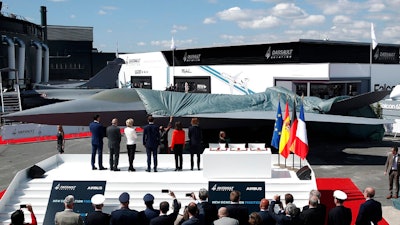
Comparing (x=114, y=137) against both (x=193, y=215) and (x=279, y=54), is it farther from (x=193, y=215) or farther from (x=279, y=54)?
(x=279, y=54)

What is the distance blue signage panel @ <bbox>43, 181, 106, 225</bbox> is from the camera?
8.62 meters

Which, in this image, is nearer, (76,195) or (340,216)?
(340,216)

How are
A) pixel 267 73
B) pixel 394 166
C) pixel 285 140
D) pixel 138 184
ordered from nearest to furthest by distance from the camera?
pixel 138 184, pixel 394 166, pixel 285 140, pixel 267 73

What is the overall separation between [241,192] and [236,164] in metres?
1.50

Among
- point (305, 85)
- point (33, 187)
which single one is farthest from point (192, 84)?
point (33, 187)

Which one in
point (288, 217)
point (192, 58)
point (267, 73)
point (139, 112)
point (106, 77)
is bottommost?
point (288, 217)

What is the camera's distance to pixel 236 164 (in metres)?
10.2

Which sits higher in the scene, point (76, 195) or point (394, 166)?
point (394, 166)

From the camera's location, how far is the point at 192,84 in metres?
46.1

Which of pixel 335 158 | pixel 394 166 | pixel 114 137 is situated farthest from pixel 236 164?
pixel 335 158

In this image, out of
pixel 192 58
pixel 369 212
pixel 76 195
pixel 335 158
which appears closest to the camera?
pixel 369 212

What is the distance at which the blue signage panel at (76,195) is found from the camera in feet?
28.3

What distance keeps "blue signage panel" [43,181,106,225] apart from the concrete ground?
5.09m

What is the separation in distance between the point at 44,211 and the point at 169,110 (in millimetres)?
8151
